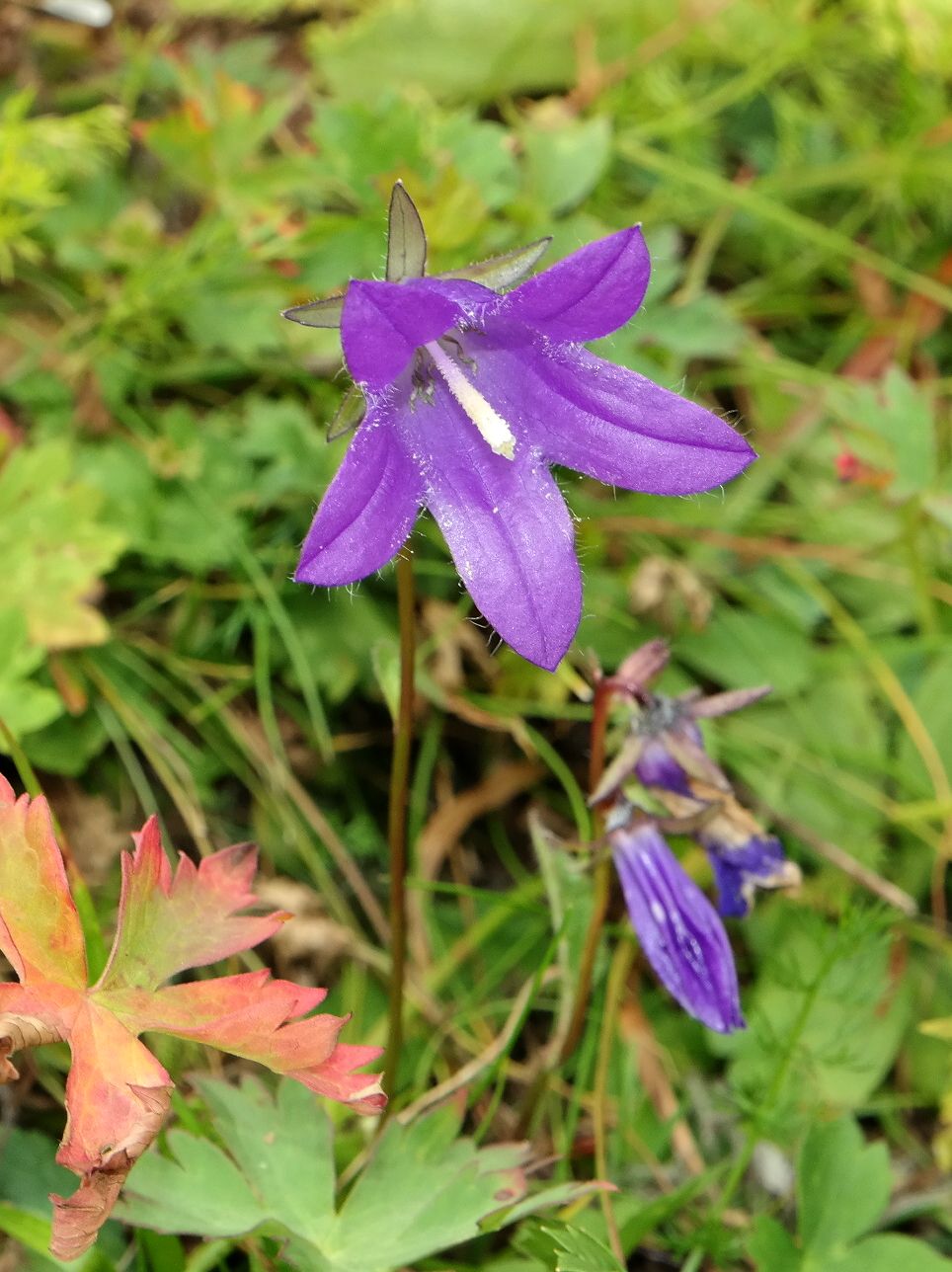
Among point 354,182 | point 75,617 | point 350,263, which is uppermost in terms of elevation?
point 354,182

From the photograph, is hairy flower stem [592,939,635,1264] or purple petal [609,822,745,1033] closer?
purple petal [609,822,745,1033]

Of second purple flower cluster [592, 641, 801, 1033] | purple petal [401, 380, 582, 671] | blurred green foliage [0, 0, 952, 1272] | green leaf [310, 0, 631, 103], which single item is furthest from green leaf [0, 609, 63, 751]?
green leaf [310, 0, 631, 103]

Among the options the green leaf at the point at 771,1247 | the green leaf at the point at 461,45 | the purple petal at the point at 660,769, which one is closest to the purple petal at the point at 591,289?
the purple petal at the point at 660,769

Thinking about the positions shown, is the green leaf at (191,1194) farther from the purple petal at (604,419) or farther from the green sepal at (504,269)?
the green sepal at (504,269)

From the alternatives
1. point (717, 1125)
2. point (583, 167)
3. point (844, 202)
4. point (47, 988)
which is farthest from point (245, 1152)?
point (844, 202)

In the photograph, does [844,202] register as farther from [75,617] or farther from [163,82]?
[75,617]

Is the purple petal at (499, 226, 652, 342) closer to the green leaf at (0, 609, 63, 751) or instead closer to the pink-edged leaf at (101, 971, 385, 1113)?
the pink-edged leaf at (101, 971, 385, 1113)
